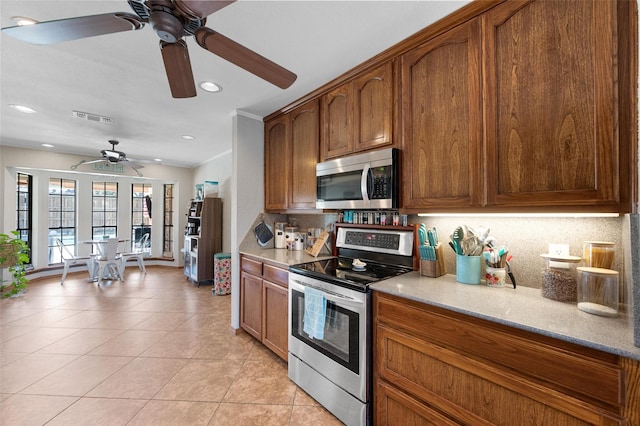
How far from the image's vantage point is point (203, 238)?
4961mm

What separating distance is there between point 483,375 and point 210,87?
9.19 feet

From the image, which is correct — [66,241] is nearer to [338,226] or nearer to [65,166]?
[65,166]

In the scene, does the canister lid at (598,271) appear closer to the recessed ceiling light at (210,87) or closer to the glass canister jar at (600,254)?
the glass canister jar at (600,254)

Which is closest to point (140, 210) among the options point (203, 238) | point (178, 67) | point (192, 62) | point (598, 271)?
point (203, 238)

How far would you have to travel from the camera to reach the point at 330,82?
2207mm

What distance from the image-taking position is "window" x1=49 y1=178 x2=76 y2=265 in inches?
216

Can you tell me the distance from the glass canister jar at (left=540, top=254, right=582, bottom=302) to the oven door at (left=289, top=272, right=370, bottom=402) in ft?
2.98

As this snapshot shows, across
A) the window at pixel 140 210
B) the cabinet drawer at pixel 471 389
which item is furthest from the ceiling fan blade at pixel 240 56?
the window at pixel 140 210

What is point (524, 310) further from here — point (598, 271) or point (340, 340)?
point (340, 340)

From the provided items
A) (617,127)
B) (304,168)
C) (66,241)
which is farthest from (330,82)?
(66,241)

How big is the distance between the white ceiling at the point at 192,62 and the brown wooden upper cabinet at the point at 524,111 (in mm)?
301

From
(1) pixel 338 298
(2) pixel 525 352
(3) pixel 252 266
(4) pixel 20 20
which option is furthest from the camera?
(3) pixel 252 266

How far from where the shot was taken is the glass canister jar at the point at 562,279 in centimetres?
122

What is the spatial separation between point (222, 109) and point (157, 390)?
2670mm
